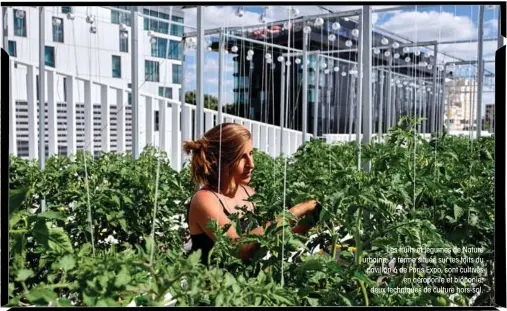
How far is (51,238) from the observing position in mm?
1153

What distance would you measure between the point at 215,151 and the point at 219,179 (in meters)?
0.15

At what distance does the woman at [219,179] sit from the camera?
1739 millimetres

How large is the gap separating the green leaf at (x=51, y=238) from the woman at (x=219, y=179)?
0.54 m

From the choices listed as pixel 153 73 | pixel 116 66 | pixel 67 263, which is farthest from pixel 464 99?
pixel 67 263

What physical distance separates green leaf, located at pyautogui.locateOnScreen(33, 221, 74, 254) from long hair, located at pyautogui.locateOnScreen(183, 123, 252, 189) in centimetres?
72

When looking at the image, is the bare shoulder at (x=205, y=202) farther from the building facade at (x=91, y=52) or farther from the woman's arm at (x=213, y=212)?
the building facade at (x=91, y=52)

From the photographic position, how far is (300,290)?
1.37 m

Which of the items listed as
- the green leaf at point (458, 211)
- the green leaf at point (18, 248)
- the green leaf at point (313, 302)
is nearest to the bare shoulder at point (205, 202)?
the green leaf at point (313, 302)

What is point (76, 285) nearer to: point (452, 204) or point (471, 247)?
point (471, 247)

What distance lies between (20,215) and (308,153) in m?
3.03

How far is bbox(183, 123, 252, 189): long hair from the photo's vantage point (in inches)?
72.5

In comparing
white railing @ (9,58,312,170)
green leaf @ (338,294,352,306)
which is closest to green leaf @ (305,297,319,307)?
green leaf @ (338,294,352,306)

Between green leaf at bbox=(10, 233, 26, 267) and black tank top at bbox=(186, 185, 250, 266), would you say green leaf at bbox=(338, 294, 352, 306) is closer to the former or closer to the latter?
black tank top at bbox=(186, 185, 250, 266)

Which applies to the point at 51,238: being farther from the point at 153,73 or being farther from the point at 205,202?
the point at 153,73
